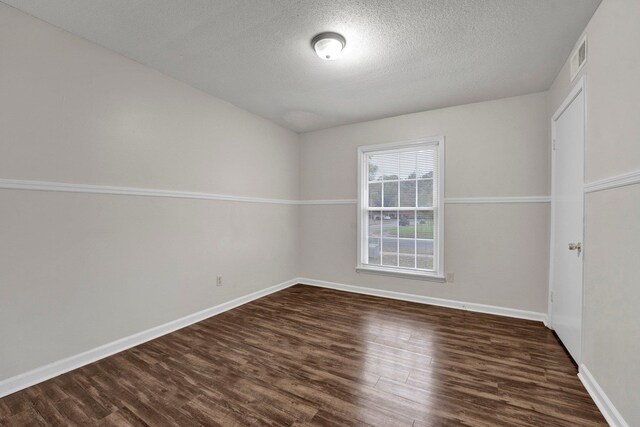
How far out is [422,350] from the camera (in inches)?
92.7

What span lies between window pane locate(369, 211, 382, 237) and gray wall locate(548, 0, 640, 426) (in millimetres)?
2336

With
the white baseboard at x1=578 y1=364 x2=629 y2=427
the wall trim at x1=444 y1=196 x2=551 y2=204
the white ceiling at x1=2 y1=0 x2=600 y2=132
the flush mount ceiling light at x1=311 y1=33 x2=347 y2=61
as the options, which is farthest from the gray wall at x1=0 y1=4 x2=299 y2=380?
the white baseboard at x1=578 y1=364 x2=629 y2=427

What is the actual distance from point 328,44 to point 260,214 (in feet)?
7.86

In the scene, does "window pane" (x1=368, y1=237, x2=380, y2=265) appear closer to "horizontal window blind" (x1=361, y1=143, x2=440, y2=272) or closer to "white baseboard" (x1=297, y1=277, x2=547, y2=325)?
"horizontal window blind" (x1=361, y1=143, x2=440, y2=272)

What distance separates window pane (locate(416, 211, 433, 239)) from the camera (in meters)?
3.66

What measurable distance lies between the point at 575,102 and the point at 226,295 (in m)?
3.89

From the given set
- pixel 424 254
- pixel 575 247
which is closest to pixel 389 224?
pixel 424 254

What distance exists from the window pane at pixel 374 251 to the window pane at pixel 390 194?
0.54 meters

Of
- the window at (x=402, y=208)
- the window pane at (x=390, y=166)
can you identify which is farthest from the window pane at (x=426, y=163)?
the window pane at (x=390, y=166)

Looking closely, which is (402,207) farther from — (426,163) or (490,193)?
(490,193)

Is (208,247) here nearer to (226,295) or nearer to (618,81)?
(226,295)

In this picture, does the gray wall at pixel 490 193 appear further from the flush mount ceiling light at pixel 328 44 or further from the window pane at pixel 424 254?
the flush mount ceiling light at pixel 328 44

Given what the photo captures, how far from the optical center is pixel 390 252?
12.9 ft

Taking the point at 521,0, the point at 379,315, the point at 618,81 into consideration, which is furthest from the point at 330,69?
the point at 379,315
